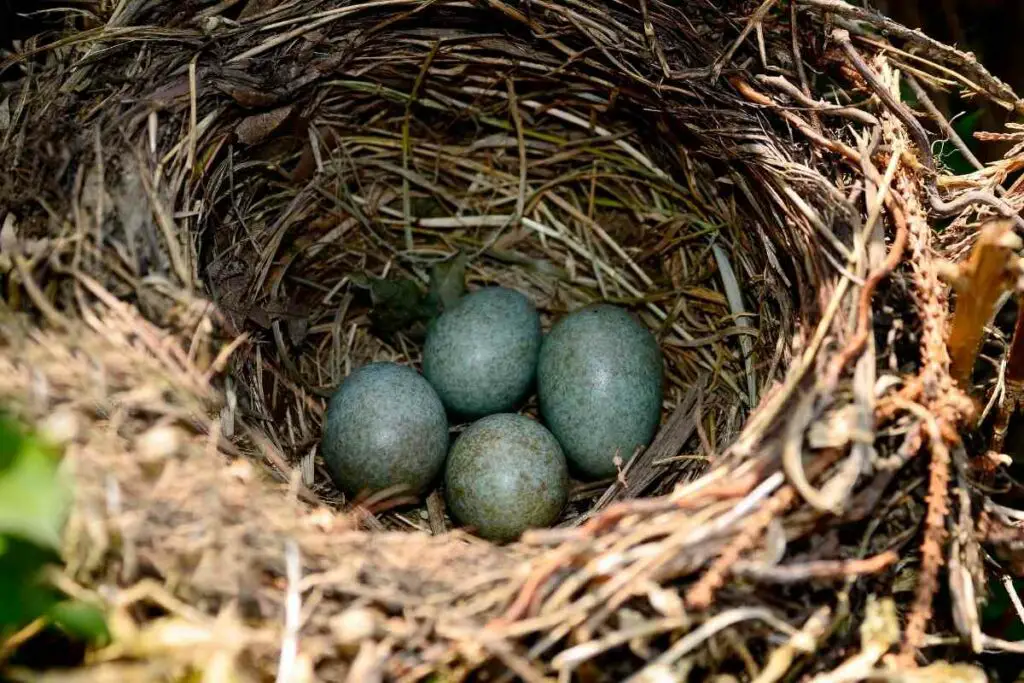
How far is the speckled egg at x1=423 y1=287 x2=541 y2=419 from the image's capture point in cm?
172

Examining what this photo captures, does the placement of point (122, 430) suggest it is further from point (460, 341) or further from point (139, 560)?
point (460, 341)

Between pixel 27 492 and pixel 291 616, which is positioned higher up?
pixel 27 492

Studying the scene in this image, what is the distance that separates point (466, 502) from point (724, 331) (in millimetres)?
591

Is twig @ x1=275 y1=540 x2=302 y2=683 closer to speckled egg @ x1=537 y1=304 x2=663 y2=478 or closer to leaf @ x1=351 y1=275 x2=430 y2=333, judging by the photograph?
speckled egg @ x1=537 y1=304 x2=663 y2=478

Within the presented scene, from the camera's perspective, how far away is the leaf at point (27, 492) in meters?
0.86

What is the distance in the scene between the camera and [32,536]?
0.87 m

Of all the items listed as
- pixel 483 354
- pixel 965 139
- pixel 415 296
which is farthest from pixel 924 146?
pixel 415 296

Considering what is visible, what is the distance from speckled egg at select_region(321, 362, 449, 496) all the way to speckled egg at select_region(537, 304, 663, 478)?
9.5 inches

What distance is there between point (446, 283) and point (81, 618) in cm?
105

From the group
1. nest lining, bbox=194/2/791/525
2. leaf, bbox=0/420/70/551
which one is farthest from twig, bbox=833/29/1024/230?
leaf, bbox=0/420/70/551

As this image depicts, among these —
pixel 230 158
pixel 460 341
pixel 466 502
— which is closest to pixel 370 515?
pixel 466 502

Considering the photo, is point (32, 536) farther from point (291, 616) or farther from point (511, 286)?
point (511, 286)

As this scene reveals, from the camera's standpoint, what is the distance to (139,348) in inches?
49.1

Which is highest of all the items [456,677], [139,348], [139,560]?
[139,348]
